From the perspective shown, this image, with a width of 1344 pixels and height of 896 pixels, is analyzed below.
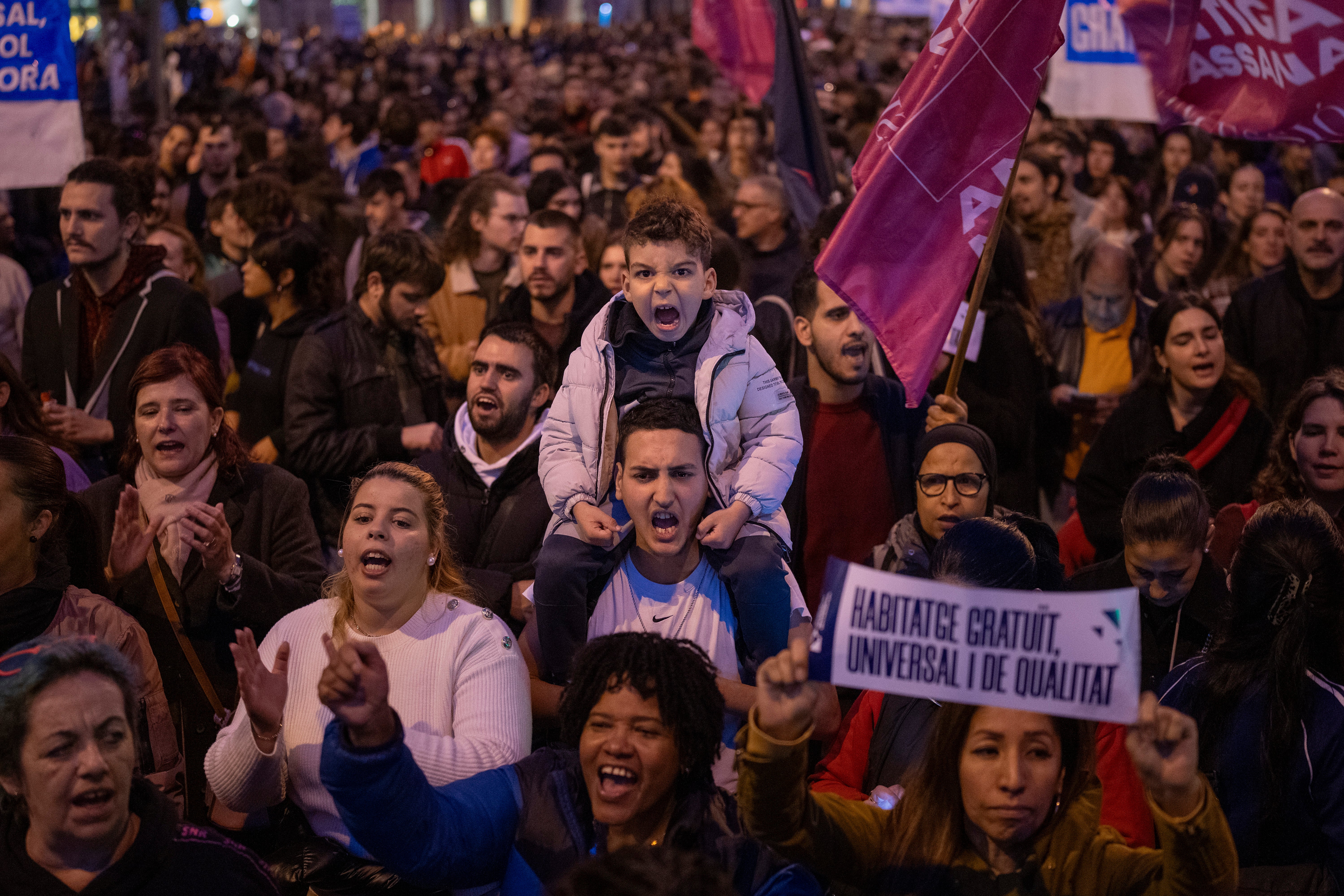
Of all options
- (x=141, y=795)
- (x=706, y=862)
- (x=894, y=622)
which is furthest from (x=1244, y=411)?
(x=141, y=795)

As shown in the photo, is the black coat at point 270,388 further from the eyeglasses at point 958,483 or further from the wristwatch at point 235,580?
the eyeglasses at point 958,483

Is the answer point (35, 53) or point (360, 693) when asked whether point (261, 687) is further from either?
point (35, 53)

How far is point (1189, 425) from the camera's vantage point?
17.4 ft

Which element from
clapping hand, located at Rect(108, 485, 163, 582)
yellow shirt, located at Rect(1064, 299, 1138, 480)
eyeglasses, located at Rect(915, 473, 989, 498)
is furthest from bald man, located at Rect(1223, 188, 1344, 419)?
clapping hand, located at Rect(108, 485, 163, 582)

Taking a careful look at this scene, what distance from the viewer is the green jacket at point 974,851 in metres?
2.47

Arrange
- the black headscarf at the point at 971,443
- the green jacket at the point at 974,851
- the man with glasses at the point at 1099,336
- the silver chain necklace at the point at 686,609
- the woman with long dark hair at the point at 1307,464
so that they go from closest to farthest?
1. the green jacket at the point at 974,851
2. the silver chain necklace at the point at 686,609
3. the black headscarf at the point at 971,443
4. the woman with long dark hair at the point at 1307,464
5. the man with glasses at the point at 1099,336

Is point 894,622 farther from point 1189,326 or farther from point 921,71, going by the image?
point 1189,326

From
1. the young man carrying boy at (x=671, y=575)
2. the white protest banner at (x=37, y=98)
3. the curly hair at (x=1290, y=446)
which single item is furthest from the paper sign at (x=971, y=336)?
the white protest banner at (x=37, y=98)

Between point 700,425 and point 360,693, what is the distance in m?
1.51

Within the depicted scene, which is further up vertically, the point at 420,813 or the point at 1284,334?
the point at 1284,334

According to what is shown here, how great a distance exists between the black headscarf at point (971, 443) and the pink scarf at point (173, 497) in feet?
7.25

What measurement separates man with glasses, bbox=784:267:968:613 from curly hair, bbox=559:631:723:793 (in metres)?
1.73

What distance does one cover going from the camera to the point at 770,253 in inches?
300

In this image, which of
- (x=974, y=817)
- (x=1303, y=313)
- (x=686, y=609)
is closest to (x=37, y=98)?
(x=686, y=609)
